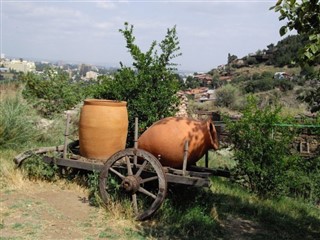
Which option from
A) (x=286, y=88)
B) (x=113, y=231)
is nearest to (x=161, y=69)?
(x=113, y=231)

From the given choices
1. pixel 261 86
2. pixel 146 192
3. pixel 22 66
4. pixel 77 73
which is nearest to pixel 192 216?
pixel 146 192

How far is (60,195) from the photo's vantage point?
507 cm

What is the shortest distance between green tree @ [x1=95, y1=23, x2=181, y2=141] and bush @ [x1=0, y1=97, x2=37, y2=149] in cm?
157

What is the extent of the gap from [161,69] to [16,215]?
3.63 m

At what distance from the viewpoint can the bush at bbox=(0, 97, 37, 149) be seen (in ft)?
23.5

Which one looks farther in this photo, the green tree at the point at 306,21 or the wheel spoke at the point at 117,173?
the wheel spoke at the point at 117,173

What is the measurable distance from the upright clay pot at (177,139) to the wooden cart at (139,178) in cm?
18

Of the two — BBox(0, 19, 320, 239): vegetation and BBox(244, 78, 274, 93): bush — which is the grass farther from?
BBox(244, 78, 274, 93): bush

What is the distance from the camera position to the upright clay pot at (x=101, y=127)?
5258 mm

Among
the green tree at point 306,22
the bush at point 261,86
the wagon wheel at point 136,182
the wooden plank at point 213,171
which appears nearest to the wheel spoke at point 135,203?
the wagon wheel at point 136,182

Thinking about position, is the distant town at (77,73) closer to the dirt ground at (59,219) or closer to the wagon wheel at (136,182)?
the wagon wheel at (136,182)

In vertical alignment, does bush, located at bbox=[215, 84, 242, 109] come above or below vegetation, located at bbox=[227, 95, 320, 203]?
above

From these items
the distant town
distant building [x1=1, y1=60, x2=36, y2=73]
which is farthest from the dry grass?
distant building [x1=1, y1=60, x2=36, y2=73]

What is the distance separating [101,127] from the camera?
5254 millimetres
